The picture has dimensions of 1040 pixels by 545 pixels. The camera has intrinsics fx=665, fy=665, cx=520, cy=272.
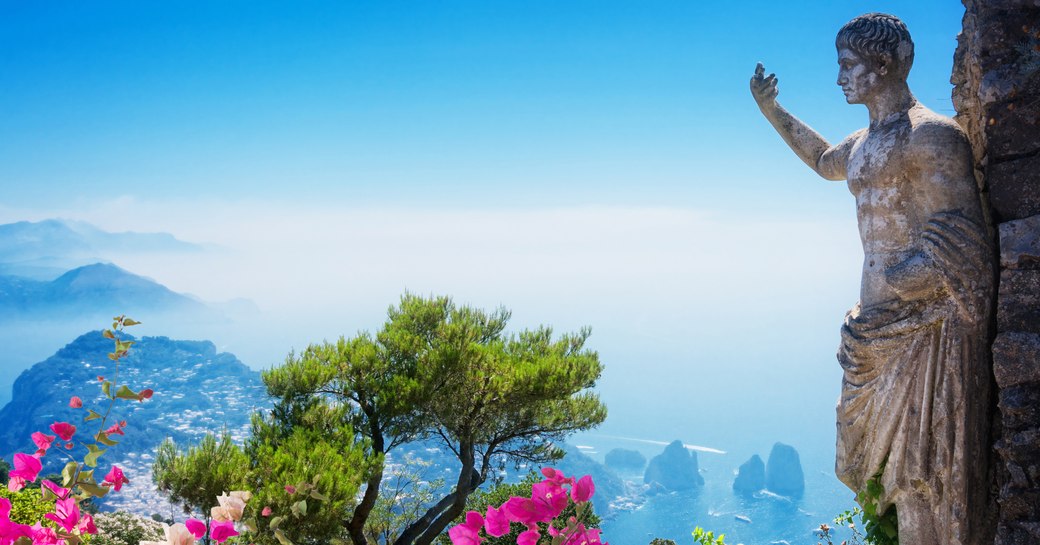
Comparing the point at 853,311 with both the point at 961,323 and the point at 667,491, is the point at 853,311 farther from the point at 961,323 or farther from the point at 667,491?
the point at 667,491

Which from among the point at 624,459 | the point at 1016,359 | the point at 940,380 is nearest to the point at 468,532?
the point at 940,380

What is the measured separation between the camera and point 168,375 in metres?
42.0

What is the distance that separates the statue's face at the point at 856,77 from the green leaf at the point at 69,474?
10.6ft

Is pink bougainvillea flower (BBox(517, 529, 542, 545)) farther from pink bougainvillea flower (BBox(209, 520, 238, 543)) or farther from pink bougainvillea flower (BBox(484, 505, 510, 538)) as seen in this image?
pink bougainvillea flower (BBox(209, 520, 238, 543))

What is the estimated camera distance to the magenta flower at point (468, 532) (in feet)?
4.81

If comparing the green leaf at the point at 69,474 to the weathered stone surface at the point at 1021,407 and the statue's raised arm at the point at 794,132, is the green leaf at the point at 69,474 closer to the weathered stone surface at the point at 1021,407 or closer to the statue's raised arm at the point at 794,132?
the weathered stone surface at the point at 1021,407

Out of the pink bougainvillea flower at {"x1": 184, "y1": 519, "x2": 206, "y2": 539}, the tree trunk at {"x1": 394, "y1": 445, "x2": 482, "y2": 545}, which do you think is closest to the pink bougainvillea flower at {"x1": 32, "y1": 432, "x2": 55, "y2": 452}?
the pink bougainvillea flower at {"x1": 184, "y1": 519, "x2": 206, "y2": 539}

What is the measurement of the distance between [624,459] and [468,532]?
47756 mm

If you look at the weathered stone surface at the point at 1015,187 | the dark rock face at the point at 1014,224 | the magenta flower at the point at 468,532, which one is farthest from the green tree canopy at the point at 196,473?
the weathered stone surface at the point at 1015,187

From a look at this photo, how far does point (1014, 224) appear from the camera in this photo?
102 inches

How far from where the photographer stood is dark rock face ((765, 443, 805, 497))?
37750 millimetres

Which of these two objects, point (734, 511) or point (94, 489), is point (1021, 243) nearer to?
point (94, 489)

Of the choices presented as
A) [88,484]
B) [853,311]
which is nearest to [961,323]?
[853,311]

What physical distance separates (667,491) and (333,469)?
37.0m
